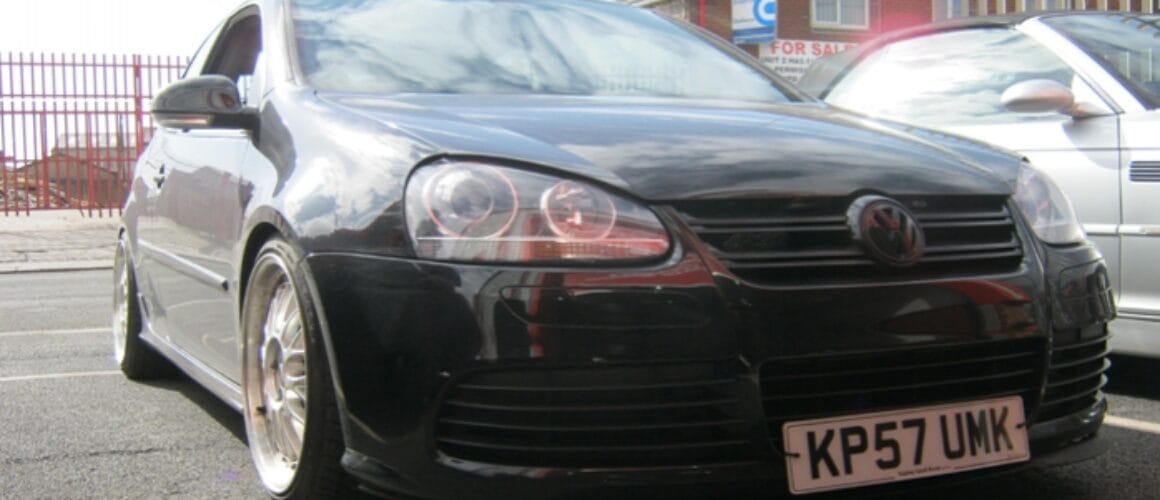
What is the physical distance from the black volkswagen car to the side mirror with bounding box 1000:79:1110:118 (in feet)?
5.62

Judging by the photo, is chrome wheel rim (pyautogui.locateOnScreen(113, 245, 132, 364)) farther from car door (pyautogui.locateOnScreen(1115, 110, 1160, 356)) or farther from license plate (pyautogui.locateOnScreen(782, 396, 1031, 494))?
car door (pyautogui.locateOnScreen(1115, 110, 1160, 356))

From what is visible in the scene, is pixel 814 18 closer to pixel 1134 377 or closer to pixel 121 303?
pixel 1134 377

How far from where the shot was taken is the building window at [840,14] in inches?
1185

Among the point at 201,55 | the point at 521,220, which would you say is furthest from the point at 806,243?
the point at 201,55

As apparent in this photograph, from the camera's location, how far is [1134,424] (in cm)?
407

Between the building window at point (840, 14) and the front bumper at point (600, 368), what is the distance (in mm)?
28344

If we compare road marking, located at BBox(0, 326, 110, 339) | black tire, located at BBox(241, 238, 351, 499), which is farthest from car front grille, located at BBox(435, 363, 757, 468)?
road marking, located at BBox(0, 326, 110, 339)

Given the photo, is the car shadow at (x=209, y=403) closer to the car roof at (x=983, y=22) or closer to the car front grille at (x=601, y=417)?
the car front grille at (x=601, y=417)

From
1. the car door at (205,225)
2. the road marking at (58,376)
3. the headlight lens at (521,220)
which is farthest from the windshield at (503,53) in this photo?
the road marking at (58,376)

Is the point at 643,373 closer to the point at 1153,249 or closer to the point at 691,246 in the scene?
the point at 691,246

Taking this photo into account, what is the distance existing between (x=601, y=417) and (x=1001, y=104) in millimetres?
3475

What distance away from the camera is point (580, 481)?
7.81ft

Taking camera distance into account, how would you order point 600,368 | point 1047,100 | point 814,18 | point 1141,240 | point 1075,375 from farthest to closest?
point 814,18 < point 1047,100 < point 1141,240 < point 1075,375 < point 600,368

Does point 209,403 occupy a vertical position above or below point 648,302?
below
